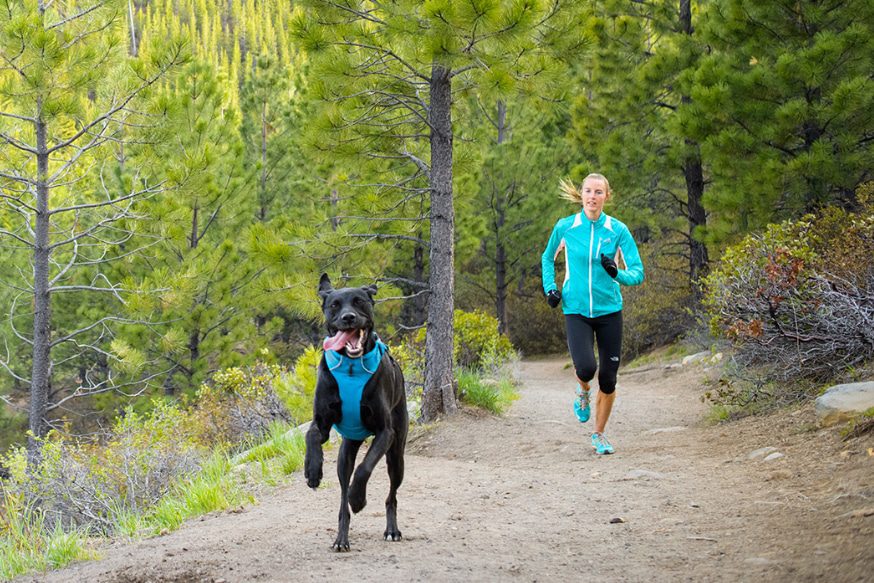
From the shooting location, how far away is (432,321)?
28.5 ft

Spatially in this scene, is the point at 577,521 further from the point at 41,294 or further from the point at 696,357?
the point at 696,357

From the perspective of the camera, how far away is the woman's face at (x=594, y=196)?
6543mm

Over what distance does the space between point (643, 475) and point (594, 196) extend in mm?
2205

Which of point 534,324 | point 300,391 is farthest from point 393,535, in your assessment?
point 534,324

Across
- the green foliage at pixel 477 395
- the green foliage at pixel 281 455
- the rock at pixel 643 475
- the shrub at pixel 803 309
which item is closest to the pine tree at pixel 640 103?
the shrub at pixel 803 309

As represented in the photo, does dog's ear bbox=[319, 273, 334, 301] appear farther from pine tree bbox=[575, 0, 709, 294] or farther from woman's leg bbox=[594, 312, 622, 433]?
pine tree bbox=[575, 0, 709, 294]

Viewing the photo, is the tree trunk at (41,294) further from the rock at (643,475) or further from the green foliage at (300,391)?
the rock at (643,475)

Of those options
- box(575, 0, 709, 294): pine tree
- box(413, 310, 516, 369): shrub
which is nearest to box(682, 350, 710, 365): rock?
box(575, 0, 709, 294): pine tree

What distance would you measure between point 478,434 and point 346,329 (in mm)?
4845

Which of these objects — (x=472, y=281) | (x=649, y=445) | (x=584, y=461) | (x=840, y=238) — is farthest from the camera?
(x=472, y=281)

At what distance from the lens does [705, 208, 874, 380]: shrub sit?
6.93 m

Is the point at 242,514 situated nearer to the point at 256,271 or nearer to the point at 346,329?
the point at 346,329

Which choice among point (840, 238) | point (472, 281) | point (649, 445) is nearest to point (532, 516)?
point (649, 445)

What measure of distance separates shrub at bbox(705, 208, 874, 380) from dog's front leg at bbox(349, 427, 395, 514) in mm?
4366
